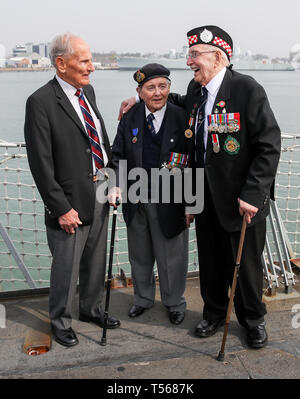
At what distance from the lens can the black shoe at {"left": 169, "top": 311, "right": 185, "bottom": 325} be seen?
10.4 ft

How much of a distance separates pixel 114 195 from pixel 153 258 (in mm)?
640

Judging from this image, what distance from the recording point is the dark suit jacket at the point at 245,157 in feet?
8.30

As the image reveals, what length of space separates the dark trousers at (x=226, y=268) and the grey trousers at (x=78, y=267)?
68 centimetres

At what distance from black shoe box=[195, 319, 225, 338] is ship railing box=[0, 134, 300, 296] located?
2.07ft

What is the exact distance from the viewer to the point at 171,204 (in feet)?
9.91

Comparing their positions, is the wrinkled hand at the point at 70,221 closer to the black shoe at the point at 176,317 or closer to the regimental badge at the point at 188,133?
the regimental badge at the point at 188,133

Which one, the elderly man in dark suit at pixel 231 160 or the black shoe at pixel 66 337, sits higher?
the elderly man in dark suit at pixel 231 160

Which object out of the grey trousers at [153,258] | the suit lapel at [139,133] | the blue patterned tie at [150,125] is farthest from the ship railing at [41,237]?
the blue patterned tie at [150,125]

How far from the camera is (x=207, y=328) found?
3.00 meters

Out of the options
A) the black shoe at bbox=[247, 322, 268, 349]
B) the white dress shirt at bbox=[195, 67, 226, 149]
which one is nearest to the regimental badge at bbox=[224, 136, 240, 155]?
the white dress shirt at bbox=[195, 67, 226, 149]

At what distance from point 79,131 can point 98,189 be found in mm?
414

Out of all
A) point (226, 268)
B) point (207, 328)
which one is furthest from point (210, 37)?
point (207, 328)

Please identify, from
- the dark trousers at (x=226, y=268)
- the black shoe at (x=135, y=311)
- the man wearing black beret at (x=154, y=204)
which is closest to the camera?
the dark trousers at (x=226, y=268)

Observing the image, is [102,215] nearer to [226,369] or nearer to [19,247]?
[226,369]
